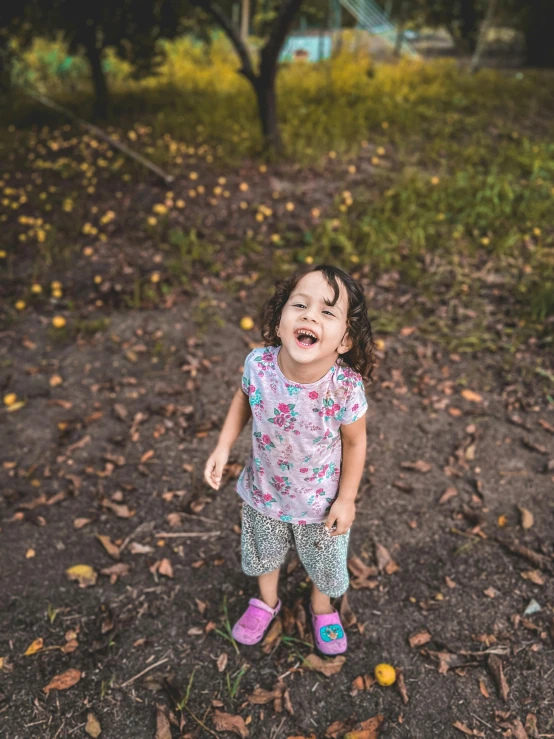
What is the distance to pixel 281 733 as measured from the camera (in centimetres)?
214

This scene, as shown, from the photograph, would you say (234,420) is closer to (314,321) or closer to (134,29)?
(314,321)

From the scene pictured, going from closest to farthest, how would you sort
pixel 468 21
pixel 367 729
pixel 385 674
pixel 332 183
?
pixel 367 729 → pixel 385 674 → pixel 332 183 → pixel 468 21

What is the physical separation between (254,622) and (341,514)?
2.86ft

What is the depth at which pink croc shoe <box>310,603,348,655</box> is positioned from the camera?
237 centimetres

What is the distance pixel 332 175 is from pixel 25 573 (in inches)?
203

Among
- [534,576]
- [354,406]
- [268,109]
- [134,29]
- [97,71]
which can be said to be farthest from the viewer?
[97,71]

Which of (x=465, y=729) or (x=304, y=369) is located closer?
(x=304, y=369)

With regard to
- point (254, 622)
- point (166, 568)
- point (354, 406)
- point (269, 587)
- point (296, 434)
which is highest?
point (354, 406)

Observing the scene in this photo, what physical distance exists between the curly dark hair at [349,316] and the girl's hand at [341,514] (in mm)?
431

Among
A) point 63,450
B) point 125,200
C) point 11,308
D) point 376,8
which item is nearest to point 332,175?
point 125,200

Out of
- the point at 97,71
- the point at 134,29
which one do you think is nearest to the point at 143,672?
the point at 134,29

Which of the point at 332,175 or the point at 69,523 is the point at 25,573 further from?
the point at 332,175

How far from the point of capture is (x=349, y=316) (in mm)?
1766

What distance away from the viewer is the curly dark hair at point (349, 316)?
1.75 m
